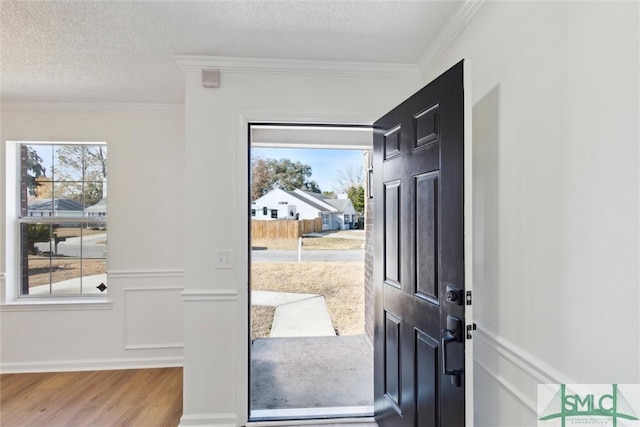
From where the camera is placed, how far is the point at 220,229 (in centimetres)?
216

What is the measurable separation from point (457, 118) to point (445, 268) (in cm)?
60

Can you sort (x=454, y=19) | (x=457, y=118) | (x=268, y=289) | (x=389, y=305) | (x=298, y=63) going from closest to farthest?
(x=457, y=118)
(x=454, y=19)
(x=389, y=305)
(x=298, y=63)
(x=268, y=289)

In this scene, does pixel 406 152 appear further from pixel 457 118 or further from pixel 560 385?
pixel 560 385

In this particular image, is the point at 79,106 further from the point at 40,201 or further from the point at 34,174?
the point at 40,201

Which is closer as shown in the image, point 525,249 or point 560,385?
point 560,385

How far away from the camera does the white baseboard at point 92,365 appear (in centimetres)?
293

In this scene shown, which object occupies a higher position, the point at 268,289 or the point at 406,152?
the point at 406,152

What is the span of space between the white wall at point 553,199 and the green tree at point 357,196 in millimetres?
2499

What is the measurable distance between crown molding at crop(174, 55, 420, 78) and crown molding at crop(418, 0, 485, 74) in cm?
15

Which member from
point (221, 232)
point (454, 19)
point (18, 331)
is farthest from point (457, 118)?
point (18, 331)

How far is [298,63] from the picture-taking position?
214cm

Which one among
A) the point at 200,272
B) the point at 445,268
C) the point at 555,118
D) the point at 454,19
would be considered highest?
the point at 454,19

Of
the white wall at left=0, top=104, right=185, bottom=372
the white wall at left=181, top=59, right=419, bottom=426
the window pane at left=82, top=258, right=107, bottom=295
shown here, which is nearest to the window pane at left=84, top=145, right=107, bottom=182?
the white wall at left=0, top=104, right=185, bottom=372

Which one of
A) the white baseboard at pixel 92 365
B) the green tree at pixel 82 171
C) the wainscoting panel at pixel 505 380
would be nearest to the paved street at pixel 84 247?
the green tree at pixel 82 171
